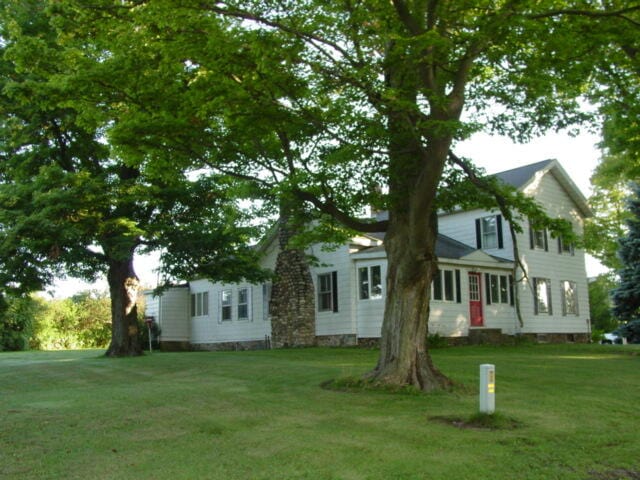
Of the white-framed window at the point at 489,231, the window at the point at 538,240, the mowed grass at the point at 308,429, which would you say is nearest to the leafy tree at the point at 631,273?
the window at the point at 538,240

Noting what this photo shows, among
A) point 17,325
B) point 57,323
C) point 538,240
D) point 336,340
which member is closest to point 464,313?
point 336,340

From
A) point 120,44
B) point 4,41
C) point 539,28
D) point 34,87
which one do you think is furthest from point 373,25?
point 4,41

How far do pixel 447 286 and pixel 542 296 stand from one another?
595cm

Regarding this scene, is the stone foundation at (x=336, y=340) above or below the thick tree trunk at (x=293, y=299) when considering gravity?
below

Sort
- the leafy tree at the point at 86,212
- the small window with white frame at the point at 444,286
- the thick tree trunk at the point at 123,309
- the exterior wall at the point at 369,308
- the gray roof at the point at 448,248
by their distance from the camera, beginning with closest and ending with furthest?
the leafy tree at the point at 86,212
the thick tree trunk at the point at 123,309
the exterior wall at the point at 369,308
the small window with white frame at the point at 444,286
the gray roof at the point at 448,248

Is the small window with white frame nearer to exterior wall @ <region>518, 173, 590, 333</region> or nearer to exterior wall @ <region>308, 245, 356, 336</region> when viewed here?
exterior wall @ <region>308, 245, 356, 336</region>

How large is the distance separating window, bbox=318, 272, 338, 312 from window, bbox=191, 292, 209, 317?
8.61 meters

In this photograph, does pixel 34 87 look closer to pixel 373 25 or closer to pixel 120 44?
pixel 120 44

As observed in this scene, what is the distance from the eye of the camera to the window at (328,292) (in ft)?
78.1


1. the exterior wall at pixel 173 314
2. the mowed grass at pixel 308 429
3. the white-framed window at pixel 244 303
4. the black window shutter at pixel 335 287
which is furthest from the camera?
the exterior wall at pixel 173 314

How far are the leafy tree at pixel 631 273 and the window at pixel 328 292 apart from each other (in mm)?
9794

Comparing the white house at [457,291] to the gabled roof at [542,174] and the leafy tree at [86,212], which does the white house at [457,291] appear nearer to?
the gabled roof at [542,174]

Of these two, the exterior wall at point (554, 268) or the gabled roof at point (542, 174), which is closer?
the exterior wall at point (554, 268)

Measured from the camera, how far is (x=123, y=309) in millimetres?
21375
